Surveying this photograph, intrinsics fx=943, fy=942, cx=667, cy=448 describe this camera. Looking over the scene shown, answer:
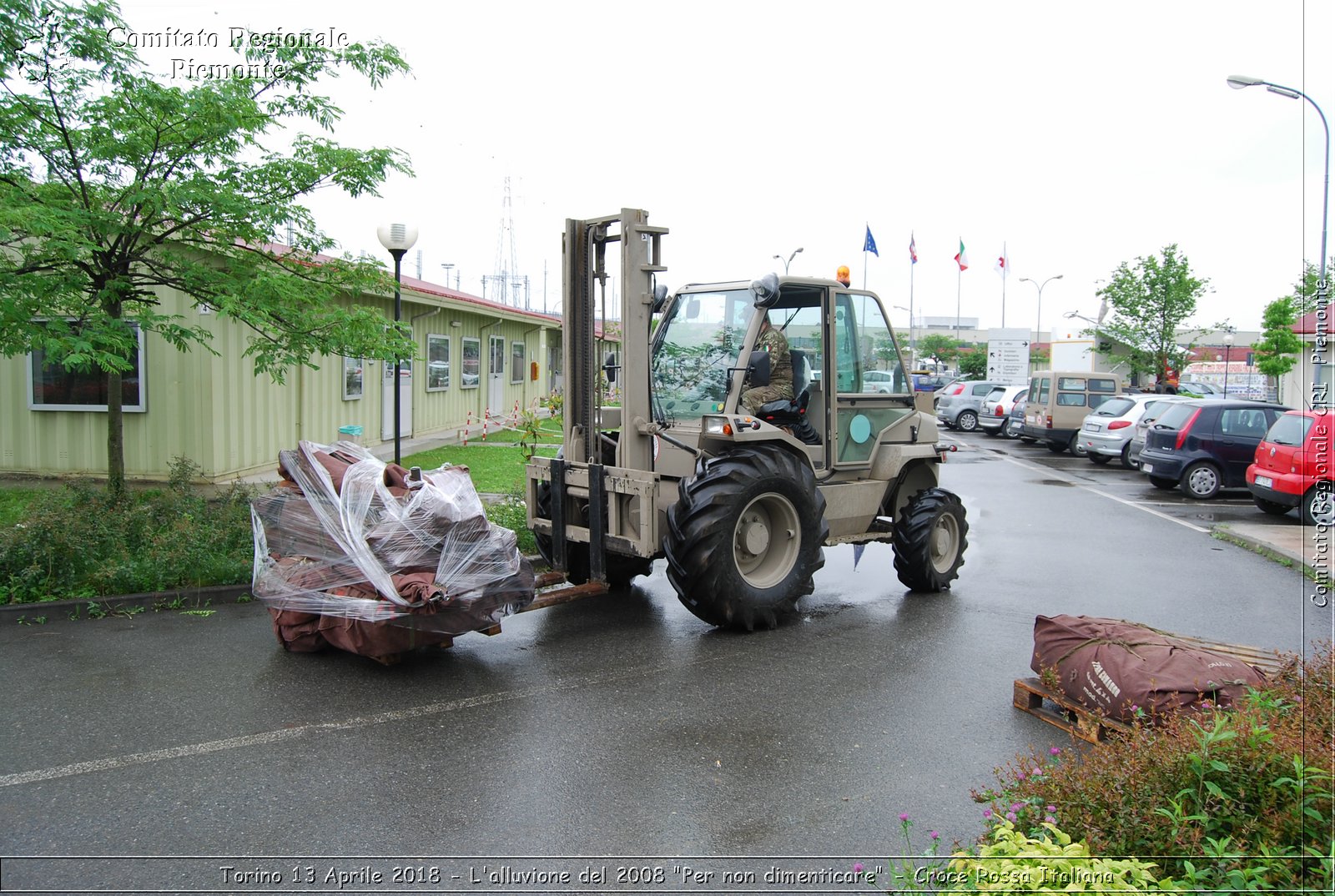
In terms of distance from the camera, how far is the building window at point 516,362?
27453 mm

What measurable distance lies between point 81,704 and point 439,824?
2666mm

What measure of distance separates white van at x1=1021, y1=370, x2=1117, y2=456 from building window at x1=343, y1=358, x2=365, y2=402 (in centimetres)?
1756

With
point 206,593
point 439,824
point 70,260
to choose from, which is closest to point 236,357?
point 70,260

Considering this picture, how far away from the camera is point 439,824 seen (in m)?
4.01

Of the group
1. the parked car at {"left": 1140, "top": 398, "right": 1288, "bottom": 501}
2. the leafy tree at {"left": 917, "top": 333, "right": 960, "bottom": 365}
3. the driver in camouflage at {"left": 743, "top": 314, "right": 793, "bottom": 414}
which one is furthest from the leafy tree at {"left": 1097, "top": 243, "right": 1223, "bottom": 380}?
the leafy tree at {"left": 917, "top": 333, "right": 960, "bottom": 365}

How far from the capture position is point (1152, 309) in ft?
119

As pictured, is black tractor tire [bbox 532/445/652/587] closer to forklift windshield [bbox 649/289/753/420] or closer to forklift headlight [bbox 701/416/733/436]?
forklift windshield [bbox 649/289/753/420]

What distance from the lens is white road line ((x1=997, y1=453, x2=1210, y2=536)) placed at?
536 inches

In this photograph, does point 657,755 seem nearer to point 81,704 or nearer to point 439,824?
point 439,824

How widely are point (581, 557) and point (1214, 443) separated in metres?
13.2

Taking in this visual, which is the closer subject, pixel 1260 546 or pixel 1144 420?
pixel 1260 546

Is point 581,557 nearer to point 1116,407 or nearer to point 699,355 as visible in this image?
point 699,355

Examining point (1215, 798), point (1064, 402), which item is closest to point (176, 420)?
point (1215, 798)

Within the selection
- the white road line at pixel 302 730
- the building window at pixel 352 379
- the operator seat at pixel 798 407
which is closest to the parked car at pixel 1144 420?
the operator seat at pixel 798 407
